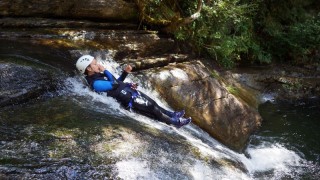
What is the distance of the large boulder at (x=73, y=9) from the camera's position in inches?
324

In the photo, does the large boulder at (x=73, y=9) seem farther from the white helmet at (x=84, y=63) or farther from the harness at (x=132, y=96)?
the harness at (x=132, y=96)

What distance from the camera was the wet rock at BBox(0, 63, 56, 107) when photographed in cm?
517

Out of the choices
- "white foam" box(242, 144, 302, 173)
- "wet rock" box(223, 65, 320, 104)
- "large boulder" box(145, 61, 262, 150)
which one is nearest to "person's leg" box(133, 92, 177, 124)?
"large boulder" box(145, 61, 262, 150)

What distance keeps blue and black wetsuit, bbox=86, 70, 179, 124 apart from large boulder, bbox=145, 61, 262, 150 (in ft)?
4.23

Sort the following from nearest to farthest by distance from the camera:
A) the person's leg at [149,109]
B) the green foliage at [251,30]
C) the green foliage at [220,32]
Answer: the person's leg at [149,109] → the green foliage at [220,32] → the green foliage at [251,30]

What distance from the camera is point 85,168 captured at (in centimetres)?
373

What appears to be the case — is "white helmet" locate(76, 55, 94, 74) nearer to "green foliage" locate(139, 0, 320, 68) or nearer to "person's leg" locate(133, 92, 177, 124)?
"person's leg" locate(133, 92, 177, 124)

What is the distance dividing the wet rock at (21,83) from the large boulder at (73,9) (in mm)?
3072

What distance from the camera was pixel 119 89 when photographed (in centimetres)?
627

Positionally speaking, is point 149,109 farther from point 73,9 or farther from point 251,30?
point 251,30

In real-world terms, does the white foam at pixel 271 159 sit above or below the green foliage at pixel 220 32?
below

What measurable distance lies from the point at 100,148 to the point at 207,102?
4474 millimetres

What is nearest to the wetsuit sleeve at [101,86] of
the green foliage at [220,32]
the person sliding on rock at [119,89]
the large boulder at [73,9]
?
the person sliding on rock at [119,89]

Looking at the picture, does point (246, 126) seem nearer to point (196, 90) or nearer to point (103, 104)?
point (196, 90)
